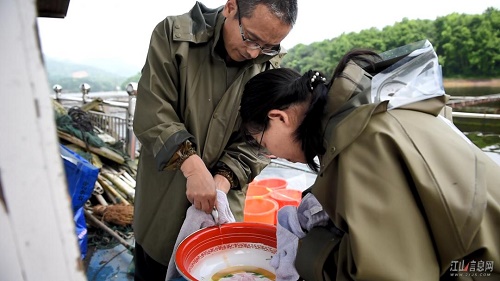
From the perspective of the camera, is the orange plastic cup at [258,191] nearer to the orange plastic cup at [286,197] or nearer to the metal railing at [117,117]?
the orange plastic cup at [286,197]

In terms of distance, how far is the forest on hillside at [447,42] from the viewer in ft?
71.9

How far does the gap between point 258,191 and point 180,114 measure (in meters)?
1.24

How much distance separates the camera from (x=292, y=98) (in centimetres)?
126

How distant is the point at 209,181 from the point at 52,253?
1.14m

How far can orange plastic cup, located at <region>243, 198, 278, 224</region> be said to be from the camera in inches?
91.3

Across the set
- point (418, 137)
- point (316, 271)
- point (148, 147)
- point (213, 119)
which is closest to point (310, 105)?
point (418, 137)

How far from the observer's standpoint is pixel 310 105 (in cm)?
125

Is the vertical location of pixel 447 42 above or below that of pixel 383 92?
below

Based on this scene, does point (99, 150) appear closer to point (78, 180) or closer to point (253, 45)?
point (78, 180)

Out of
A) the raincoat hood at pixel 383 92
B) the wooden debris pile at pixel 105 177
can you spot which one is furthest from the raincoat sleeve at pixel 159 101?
the wooden debris pile at pixel 105 177

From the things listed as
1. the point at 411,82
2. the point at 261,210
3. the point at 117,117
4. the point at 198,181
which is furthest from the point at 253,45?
the point at 117,117

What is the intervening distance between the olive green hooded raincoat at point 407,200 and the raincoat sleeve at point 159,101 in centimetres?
80

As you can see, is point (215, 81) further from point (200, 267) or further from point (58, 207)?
point (58, 207)

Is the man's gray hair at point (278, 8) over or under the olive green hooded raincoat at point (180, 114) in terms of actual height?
over
